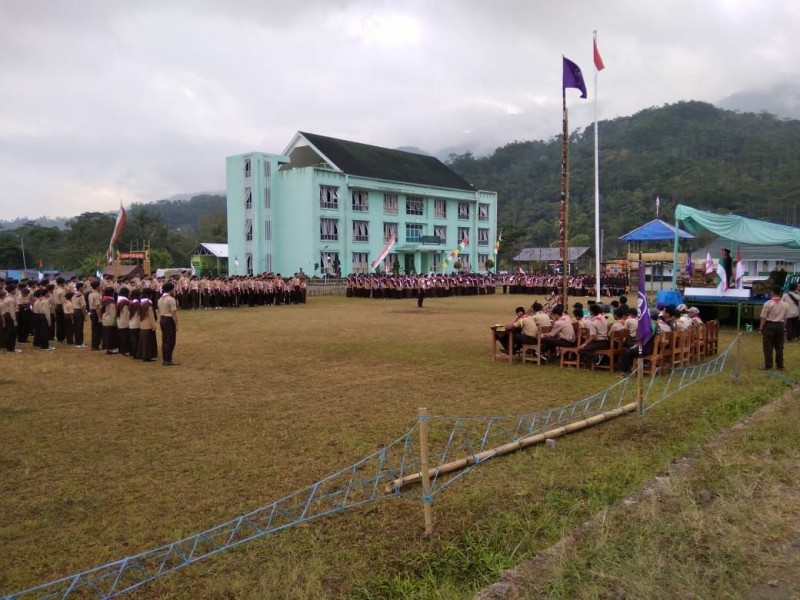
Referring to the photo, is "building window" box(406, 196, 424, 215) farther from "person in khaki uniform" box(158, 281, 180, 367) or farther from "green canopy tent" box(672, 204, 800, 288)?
"person in khaki uniform" box(158, 281, 180, 367)

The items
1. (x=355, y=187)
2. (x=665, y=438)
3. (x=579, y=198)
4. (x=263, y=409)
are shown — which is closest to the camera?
(x=665, y=438)

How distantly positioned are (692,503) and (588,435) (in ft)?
6.63

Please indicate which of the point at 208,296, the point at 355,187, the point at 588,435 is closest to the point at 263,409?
the point at 588,435

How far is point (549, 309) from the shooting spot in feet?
46.3

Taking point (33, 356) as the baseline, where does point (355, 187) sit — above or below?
above

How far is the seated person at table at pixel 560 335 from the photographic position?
11086 millimetres

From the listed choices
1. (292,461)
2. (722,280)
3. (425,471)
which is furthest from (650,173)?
(425,471)

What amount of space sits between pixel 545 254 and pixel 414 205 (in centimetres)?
2040

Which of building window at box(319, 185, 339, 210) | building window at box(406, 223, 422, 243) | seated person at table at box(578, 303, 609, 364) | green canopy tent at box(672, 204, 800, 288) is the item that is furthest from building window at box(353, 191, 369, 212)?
seated person at table at box(578, 303, 609, 364)

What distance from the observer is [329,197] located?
4153cm

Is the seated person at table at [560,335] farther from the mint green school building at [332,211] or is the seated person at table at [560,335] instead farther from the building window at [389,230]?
the building window at [389,230]

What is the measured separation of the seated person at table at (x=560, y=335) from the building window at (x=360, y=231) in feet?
109

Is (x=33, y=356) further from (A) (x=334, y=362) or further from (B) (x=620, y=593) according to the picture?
(B) (x=620, y=593)

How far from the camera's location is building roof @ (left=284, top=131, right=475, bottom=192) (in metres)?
43.4
